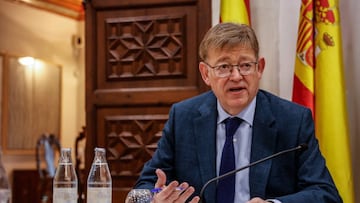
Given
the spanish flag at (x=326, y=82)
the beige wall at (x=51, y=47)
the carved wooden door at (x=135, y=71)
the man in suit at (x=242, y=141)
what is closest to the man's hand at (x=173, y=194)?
the man in suit at (x=242, y=141)

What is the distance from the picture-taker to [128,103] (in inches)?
155

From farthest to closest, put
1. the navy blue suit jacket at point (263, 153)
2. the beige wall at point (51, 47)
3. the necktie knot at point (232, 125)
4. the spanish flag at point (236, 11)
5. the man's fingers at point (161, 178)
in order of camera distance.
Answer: the beige wall at point (51, 47) < the spanish flag at point (236, 11) < the necktie knot at point (232, 125) < the navy blue suit jacket at point (263, 153) < the man's fingers at point (161, 178)

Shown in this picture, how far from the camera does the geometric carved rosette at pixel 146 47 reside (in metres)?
3.87

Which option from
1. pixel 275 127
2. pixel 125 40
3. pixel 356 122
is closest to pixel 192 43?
pixel 125 40

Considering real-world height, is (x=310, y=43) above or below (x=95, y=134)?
above

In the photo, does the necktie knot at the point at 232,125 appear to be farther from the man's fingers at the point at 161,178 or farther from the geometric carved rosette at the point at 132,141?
the geometric carved rosette at the point at 132,141

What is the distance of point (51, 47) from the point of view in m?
8.55

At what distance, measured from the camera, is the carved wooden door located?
3.86 m

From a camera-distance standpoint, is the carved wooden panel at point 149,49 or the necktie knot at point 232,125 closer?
the necktie knot at point 232,125

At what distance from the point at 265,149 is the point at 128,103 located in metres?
1.63

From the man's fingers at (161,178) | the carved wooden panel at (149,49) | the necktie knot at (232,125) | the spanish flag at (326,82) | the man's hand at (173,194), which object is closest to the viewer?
the man's hand at (173,194)

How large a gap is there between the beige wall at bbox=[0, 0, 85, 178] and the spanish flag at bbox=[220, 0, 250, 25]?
4893 mm

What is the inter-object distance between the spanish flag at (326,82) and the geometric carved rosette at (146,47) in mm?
862

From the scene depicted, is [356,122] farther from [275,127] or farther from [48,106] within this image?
[48,106]
